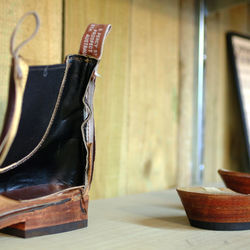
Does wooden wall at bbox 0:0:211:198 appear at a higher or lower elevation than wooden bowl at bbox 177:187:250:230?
higher

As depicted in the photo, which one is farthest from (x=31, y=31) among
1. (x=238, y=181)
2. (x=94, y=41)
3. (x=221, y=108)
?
(x=221, y=108)

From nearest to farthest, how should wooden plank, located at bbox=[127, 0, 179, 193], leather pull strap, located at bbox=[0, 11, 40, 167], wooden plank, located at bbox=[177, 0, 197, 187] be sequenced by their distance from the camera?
leather pull strap, located at bbox=[0, 11, 40, 167] < wooden plank, located at bbox=[127, 0, 179, 193] < wooden plank, located at bbox=[177, 0, 197, 187]

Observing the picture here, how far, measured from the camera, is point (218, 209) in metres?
0.62

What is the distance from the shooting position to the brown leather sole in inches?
21.1

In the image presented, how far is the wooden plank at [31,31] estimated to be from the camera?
0.80 metres

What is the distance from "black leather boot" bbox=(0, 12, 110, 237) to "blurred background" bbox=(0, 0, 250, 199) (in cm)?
20

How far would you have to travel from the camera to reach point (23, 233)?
22.2 inches

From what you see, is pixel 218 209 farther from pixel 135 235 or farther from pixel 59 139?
pixel 59 139

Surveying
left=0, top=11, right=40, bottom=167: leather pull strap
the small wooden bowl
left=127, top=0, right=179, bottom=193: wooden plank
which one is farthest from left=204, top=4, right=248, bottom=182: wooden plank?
left=0, top=11, right=40, bottom=167: leather pull strap

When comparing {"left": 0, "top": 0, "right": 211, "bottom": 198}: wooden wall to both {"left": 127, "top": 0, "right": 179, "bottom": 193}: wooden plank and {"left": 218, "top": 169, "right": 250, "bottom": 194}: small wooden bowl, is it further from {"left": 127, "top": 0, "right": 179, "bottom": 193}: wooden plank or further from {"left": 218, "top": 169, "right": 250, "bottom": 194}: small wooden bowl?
{"left": 218, "top": 169, "right": 250, "bottom": 194}: small wooden bowl

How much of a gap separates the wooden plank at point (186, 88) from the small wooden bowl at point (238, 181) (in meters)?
0.40

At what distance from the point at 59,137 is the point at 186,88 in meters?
0.65

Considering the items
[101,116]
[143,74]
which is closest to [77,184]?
[101,116]

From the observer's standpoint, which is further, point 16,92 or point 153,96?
point 153,96
